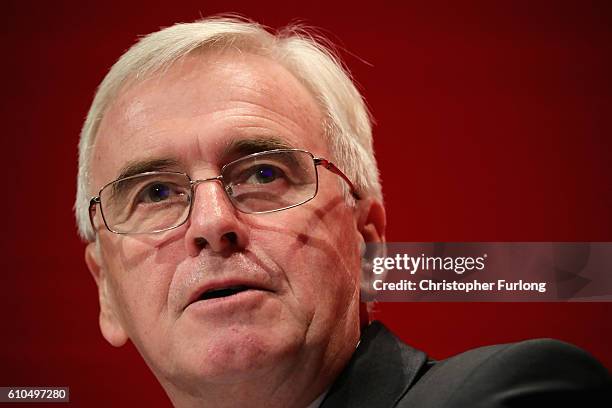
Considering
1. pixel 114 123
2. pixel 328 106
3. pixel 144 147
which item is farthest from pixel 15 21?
pixel 328 106

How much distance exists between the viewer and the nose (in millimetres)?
1464

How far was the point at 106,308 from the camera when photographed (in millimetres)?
1892

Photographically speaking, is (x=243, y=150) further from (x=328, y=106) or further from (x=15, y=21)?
(x=15, y=21)

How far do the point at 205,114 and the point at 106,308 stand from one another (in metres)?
0.58

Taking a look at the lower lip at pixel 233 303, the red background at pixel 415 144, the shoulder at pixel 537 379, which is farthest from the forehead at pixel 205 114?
the shoulder at pixel 537 379

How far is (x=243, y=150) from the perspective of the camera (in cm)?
160

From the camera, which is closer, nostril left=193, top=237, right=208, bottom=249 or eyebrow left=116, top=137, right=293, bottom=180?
nostril left=193, top=237, right=208, bottom=249

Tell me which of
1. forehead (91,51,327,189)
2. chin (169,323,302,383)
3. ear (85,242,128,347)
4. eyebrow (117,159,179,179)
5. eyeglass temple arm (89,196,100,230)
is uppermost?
forehead (91,51,327,189)

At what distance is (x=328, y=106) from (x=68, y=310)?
103 centimetres

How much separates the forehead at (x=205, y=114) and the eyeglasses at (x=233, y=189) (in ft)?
0.12

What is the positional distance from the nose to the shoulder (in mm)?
508

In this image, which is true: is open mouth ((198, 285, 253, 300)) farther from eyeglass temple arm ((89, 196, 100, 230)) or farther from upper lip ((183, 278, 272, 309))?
eyeglass temple arm ((89, 196, 100, 230))

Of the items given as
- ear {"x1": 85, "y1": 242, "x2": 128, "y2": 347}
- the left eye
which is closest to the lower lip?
the left eye

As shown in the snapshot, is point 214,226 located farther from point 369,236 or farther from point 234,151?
point 369,236
